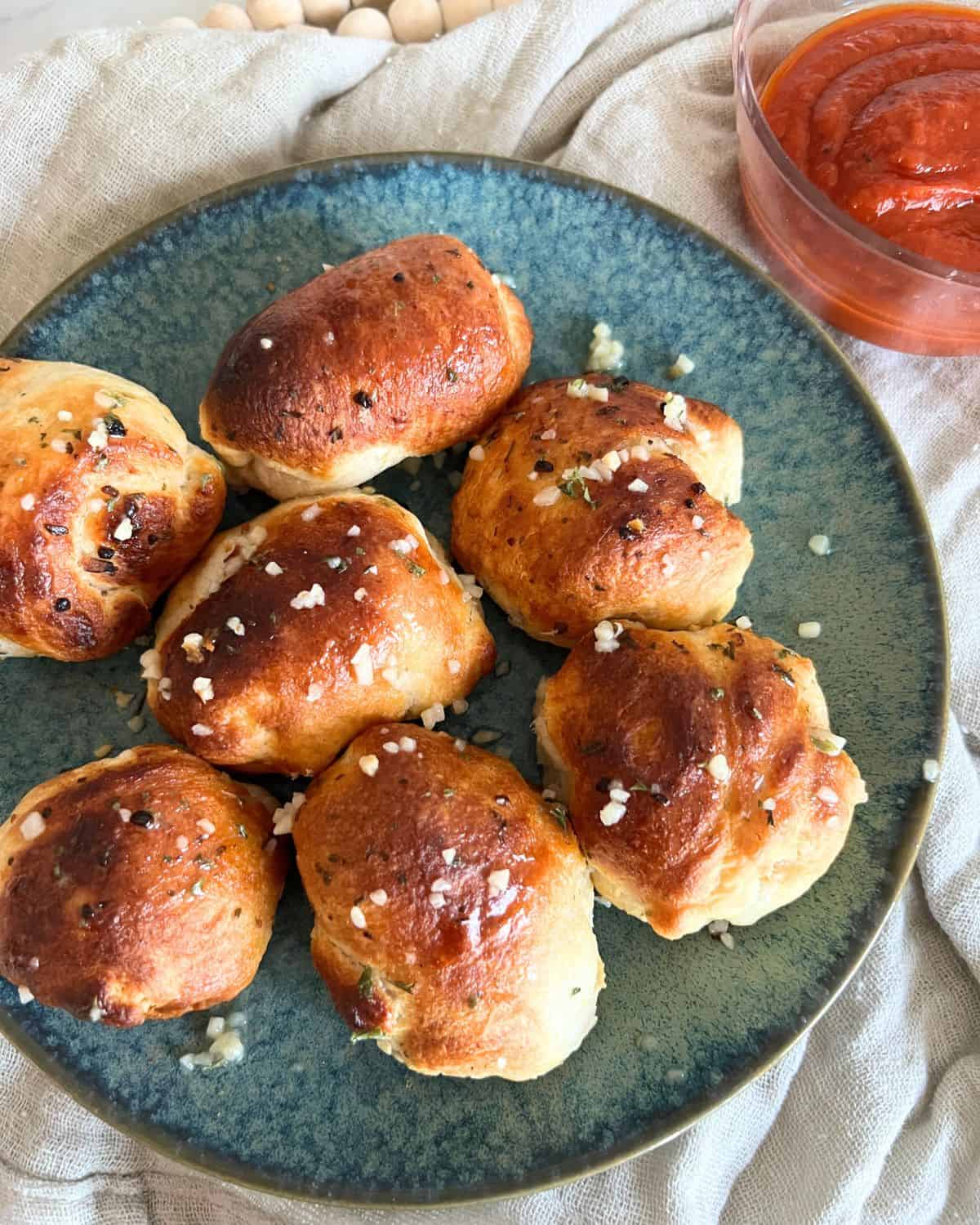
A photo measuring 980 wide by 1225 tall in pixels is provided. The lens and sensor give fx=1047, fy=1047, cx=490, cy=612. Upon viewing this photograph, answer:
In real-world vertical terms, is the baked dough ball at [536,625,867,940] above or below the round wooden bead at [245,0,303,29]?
below

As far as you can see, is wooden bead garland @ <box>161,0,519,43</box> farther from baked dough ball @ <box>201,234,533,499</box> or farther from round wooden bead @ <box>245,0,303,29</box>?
baked dough ball @ <box>201,234,533,499</box>

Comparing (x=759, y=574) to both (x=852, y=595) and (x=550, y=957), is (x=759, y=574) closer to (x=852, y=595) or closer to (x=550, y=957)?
(x=852, y=595)

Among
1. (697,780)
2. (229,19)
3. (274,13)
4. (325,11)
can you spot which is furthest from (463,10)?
(697,780)

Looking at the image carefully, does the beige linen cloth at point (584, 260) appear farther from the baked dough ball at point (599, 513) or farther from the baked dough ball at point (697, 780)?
the baked dough ball at point (599, 513)

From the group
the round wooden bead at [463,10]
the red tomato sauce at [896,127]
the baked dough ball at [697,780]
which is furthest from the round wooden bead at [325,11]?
the baked dough ball at [697,780]

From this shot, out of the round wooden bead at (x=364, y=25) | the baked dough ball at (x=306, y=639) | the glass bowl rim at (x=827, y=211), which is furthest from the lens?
the round wooden bead at (x=364, y=25)

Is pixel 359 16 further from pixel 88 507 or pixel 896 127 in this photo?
pixel 88 507

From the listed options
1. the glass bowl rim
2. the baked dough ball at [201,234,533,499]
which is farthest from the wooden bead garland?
the baked dough ball at [201,234,533,499]
